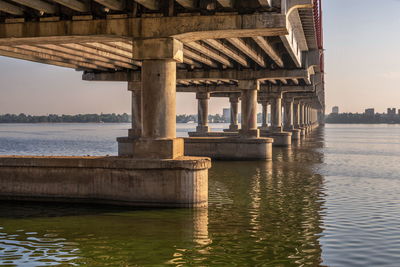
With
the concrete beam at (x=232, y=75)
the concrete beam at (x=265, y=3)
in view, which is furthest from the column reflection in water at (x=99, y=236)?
the concrete beam at (x=232, y=75)

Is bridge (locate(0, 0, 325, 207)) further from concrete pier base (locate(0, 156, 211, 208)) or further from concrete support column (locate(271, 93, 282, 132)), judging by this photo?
concrete support column (locate(271, 93, 282, 132))

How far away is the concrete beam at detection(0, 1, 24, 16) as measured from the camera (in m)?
19.0

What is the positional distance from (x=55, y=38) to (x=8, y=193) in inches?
244

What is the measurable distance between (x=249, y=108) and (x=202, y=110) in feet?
99.6

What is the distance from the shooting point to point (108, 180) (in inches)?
746

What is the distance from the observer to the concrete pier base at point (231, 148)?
40844 mm

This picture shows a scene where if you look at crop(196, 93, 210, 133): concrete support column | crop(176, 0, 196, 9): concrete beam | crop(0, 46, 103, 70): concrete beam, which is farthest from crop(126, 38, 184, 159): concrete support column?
crop(196, 93, 210, 133): concrete support column

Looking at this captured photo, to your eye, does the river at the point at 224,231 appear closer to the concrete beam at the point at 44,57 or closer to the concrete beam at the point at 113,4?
the concrete beam at the point at 113,4

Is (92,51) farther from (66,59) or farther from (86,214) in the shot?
(86,214)

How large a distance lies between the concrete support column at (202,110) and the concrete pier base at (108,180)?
168 feet

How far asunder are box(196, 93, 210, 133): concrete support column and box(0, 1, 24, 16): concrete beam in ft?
165

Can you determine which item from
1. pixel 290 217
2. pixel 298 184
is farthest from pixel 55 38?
pixel 298 184

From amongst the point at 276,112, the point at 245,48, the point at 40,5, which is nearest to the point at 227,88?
the point at 276,112

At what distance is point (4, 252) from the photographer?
1247cm
